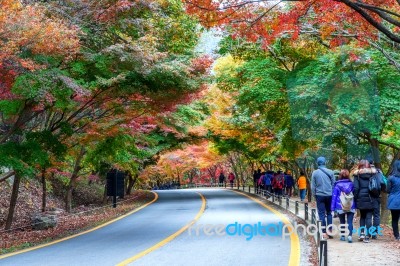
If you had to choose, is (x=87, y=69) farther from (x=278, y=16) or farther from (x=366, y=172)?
(x=366, y=172)

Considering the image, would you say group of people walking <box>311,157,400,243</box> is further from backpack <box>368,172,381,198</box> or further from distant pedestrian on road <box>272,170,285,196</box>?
distant pedestrian on road <box>272,170,285,196</box>

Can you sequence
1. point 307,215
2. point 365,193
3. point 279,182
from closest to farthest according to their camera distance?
point 365,193, point 307,215, point 279,182

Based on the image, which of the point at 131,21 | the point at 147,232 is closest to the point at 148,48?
the point at 131,21

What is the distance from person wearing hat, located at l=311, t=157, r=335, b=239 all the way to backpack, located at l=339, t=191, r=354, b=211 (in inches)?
21.1

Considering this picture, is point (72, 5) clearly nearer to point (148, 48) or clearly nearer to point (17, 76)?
point (148, 48)

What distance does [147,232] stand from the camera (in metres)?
14.2

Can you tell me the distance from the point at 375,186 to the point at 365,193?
262 mm

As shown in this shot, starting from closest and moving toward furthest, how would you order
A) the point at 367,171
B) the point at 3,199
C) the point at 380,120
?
the point at 367,171 → the point at 380,120 → the point at 3,199

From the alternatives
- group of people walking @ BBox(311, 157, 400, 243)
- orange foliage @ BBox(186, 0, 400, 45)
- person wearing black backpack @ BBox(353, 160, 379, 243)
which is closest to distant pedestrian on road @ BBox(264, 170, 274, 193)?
orange foliage @ BBox(186, 0, 400, 45)

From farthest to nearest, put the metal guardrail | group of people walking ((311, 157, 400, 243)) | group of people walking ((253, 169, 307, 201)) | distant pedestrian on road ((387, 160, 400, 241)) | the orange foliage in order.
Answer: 1. group of people walking ((253, 169, 307, 201))
2. group of people walking ((311, 157, 400, 243))
3. distant pedestrian on road ((387, 160, 400, 241))
4. the orange foliage
5. the metal guardrail

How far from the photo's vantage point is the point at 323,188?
1124 centimetres

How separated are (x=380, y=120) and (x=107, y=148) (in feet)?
34.6

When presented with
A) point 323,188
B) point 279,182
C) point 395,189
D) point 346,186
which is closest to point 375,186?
point 395,189

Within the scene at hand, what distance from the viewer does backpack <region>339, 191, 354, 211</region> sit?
10.6m
